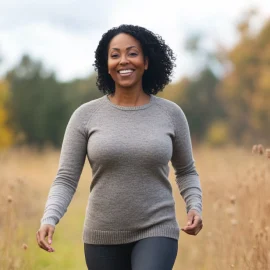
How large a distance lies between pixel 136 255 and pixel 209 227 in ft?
13.6

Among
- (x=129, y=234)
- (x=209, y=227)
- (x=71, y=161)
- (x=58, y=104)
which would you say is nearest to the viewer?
(x=129, y=234)

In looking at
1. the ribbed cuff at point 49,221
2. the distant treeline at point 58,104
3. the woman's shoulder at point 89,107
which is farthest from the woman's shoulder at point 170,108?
the distant treeline at point 58,104

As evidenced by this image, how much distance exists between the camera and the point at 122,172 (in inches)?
135

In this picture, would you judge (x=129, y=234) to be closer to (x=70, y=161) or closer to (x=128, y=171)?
(x=128, y=171)

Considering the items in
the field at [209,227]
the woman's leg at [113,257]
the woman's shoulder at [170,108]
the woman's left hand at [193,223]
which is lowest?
the field at [209,227]

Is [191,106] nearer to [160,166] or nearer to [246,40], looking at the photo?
[246,40]

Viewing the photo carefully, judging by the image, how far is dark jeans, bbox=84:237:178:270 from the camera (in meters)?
3.29

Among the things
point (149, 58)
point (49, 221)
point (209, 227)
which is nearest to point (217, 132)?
point (209, 227)

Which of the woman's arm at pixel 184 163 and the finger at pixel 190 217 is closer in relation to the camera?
the finger at pixel 190 217

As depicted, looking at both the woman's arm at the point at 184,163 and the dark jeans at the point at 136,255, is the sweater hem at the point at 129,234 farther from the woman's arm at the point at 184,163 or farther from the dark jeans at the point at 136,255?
the woman's arm at the point at 184,163

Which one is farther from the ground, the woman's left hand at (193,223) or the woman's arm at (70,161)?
the woman's arm at (70,161)

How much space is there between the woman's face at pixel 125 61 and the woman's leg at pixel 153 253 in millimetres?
791

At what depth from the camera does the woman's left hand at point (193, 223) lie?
3.40 m

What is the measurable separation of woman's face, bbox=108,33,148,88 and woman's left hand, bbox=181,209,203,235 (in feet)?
2.31
